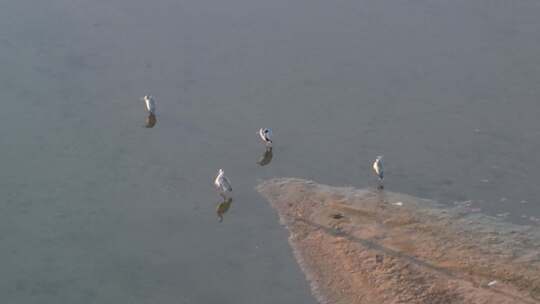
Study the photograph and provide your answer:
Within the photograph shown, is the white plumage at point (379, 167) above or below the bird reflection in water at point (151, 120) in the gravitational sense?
above

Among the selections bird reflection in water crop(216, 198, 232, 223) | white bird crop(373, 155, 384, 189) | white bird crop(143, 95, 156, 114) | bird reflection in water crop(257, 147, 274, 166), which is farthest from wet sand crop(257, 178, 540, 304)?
white bird crop(143, 95, 156, 114)

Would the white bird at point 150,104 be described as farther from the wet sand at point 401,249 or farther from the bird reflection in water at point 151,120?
the wet sand at point 401,249

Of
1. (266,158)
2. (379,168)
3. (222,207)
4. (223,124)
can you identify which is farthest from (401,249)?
(223,124)

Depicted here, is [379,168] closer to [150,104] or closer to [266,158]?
[266,158]

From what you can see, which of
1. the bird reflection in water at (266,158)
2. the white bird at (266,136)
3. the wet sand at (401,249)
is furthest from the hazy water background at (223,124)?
the wet sand at (401,249)

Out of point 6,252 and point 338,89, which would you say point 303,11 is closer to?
point 338,89

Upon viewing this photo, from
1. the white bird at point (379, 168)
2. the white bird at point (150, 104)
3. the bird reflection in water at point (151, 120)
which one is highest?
the white bird at point (379, 168)
